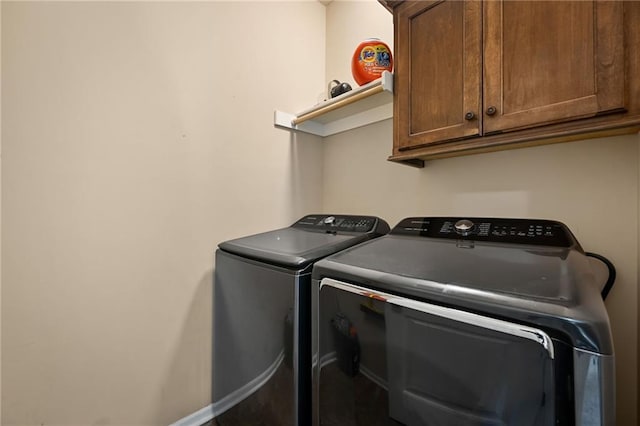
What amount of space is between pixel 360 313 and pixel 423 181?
946 millimetres

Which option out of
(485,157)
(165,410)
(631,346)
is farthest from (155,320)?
(631,346)

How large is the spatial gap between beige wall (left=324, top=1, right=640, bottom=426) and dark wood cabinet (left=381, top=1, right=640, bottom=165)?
0.40 ft

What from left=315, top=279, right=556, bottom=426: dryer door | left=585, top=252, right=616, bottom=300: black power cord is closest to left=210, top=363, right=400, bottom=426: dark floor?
left=315, top=279, right=556, bottom=426: dryer door

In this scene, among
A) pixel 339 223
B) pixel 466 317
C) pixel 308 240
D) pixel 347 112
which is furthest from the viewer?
pixel 347 112

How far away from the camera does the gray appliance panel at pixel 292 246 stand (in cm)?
102

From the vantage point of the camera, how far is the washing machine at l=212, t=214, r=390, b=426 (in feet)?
3.14

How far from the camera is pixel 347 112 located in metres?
1.74

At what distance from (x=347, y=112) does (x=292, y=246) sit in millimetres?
977

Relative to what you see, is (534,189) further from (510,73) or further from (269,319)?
(269,319)

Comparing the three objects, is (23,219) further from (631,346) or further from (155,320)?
(631,346)

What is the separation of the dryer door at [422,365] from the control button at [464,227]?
1.67ft

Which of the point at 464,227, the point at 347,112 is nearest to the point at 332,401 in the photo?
the point at 464,227

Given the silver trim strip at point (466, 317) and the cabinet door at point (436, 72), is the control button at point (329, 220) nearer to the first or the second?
the cabinet door at point (436, 72)

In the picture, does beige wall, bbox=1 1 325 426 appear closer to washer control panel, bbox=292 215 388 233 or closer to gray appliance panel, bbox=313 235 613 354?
washer control panel, bbox=292 215 388 233
